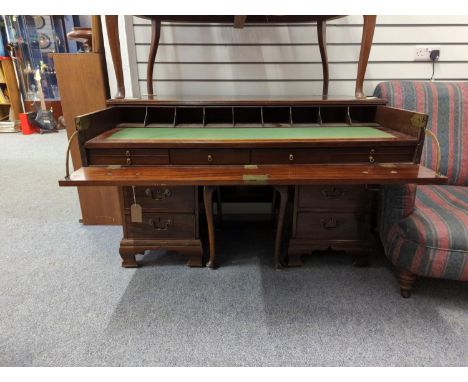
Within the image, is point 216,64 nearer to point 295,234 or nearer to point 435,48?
point 295,234

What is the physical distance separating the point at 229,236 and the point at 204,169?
3.19 ft

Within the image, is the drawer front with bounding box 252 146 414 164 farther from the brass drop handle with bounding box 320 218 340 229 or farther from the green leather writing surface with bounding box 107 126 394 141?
the brass drop handle with bounding box 320 218 340 229

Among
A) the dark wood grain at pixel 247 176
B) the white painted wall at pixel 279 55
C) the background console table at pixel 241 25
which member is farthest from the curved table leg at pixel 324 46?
the dark wood grain at pixel 247 176

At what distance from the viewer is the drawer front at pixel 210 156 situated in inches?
45.9

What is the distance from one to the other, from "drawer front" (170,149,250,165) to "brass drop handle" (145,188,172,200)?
0.37 metres

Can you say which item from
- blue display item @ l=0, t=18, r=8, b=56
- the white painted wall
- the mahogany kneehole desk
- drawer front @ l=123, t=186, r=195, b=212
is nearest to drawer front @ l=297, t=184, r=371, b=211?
the mahogany kneehole desk

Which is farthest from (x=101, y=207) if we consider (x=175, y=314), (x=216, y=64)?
(x=216, y=64)

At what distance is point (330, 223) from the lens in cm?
159

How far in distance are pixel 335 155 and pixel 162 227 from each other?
36.6 inches

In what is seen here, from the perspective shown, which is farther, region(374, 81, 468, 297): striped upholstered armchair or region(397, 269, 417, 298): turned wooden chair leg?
region(397, 269, 417, 298): turned wooden chair leg

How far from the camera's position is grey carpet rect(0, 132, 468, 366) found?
45.2 inches

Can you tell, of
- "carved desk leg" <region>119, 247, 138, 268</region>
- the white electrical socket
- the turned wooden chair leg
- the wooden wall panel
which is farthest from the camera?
the white electrical socket

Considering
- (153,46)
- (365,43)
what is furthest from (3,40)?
(365,43)

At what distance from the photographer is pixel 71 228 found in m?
2.10
